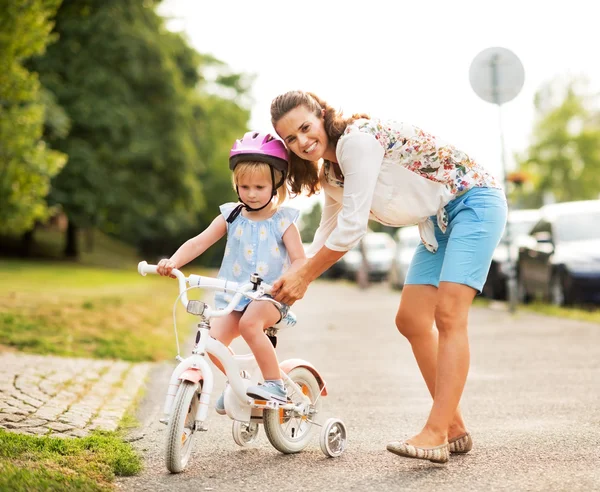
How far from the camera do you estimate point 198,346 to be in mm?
4590

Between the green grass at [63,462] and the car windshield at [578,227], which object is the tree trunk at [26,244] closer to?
the car windshield at [578,227]

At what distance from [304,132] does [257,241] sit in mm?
580

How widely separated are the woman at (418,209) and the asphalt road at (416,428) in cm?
28

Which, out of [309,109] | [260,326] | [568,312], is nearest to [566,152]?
[568,312]

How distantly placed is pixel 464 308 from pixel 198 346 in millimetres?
1277

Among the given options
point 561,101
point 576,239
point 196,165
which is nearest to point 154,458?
point 576,239

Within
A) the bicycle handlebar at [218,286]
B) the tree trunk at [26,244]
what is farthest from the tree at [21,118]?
the tree trunk at [26,244]

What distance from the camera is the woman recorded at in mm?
4633

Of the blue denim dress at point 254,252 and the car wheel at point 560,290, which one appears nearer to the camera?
the blue denim dress at point 254,252

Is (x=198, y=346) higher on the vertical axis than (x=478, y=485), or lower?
higher

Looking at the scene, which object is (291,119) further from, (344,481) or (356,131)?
(344,481)

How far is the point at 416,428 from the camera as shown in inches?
223

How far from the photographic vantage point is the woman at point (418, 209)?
4.63m

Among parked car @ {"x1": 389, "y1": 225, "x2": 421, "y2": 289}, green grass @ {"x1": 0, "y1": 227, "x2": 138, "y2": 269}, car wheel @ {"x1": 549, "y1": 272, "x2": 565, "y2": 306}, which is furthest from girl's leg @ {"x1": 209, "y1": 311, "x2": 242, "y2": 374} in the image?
green grass @ {"x1": 0, "y1": 227, "x2": 138, "y2": 269}
